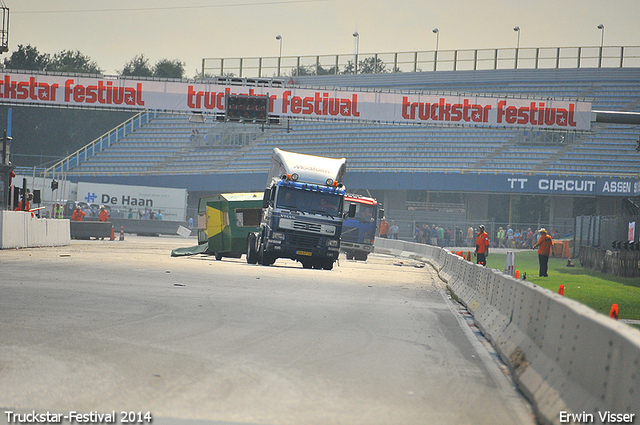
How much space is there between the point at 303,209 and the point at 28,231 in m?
11.7

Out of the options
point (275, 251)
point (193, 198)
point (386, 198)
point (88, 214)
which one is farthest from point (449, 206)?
point (275, 251)

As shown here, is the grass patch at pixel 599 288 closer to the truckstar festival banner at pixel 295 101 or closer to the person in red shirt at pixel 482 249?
the person in red shirt at pixel 482 249

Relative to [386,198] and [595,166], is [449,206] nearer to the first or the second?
[386,198]

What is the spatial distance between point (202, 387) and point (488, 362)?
345 centimetres

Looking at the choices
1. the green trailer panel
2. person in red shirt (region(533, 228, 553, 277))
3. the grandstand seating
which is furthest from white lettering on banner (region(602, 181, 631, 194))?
the green trailer panel

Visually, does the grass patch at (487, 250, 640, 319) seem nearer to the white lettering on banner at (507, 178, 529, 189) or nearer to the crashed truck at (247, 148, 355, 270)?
the crashed truck at (247, 148, 355, 270)

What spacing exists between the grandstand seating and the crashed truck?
29562mm

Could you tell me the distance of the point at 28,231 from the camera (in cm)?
2972

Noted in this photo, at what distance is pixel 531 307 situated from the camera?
326 inches

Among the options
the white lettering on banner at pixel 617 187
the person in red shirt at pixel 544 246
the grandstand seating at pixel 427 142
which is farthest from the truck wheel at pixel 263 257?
the white lettering on banner at pixel 617 187

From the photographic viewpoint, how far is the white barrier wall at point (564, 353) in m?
4.79

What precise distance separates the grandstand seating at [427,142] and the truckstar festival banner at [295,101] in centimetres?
1704

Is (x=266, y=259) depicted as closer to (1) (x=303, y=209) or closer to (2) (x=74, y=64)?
(1) (x=303, y=209)

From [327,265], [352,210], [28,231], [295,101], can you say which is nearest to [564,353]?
[352,210]
